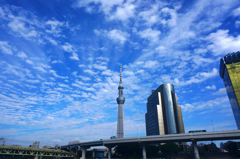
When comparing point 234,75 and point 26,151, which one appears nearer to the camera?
point 26,151

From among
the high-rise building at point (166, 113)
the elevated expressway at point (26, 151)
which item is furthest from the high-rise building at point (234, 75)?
the elevated expressway at point (26, 151)

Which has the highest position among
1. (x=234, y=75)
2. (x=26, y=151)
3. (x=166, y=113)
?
(x=234, y=75)

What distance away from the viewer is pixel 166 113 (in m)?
171

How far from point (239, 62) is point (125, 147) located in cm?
10874

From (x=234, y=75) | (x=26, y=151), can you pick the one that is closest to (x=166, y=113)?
(x=234, y=75)

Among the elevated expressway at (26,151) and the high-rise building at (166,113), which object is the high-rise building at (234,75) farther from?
the elevated expressway at (26,151)

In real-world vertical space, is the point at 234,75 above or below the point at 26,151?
above

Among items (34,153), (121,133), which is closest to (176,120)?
(121,133)

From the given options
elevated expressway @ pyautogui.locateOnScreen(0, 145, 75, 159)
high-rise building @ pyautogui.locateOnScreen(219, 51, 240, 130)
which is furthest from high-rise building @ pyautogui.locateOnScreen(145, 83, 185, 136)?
elevated expressway @ pyautogui.locateOnScreen(0, 145, 75, 159)

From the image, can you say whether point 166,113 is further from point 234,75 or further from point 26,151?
point 26,151

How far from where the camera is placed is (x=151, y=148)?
10962 centimetres

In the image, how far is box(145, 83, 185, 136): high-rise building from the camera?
6590 inches

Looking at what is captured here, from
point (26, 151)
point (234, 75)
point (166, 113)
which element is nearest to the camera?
point (26, 151)

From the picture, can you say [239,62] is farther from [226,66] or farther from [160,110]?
[160,110]
